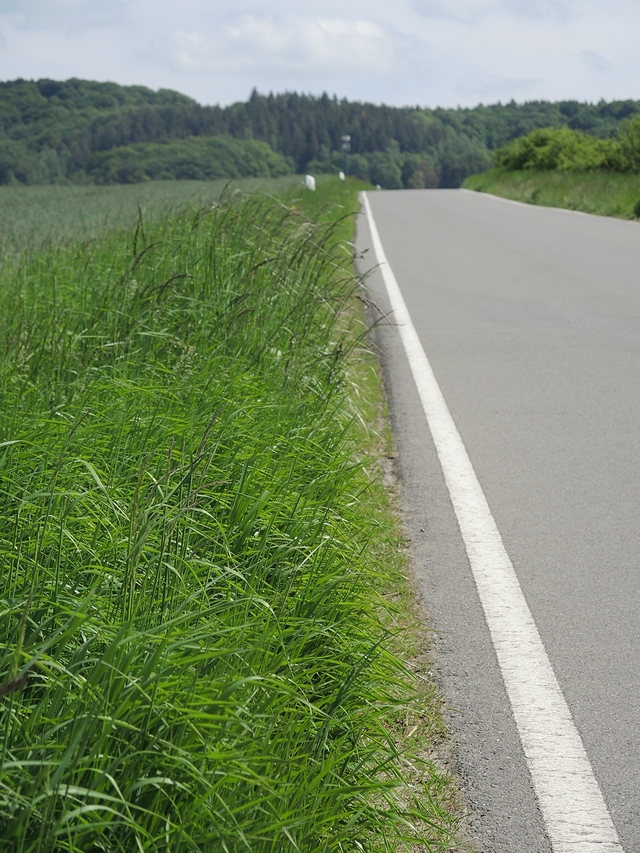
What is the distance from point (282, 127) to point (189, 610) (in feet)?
371

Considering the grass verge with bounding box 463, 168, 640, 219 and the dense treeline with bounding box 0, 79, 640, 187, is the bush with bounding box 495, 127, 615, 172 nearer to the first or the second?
the grass verge with bounding box 463, 168, 640, 219

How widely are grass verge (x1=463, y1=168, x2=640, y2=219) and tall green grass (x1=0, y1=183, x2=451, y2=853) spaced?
741 inches

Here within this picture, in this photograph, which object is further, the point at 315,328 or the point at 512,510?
the point at 315,328

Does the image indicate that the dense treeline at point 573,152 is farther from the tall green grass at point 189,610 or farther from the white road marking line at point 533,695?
the white road marking line at point 533,695

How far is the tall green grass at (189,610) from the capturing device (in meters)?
1.94

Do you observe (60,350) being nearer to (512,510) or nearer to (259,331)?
(259,331)

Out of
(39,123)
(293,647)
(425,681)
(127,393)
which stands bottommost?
(425,681)

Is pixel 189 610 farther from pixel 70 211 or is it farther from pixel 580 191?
pixel 580 191

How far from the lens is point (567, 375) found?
22.3ft

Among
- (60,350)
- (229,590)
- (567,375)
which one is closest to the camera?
(229,590)

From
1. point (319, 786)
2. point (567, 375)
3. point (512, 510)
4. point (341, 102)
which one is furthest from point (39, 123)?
point (341, 102)

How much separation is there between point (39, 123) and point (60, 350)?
75.6 ft

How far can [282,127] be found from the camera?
110 m

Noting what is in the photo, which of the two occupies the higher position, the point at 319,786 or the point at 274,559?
the point at 274,559
